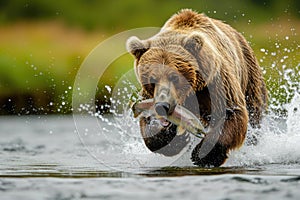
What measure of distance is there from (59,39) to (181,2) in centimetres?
631

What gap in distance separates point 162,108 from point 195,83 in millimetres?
567

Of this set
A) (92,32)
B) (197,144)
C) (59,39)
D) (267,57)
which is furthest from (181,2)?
(197,144)

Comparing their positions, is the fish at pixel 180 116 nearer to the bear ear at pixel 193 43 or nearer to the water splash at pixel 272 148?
the bear ear at pixel 193 43

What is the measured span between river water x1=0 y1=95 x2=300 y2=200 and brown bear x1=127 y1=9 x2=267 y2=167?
26 cm

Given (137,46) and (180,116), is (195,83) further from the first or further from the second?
(137,46)

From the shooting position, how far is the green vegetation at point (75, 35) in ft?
58.3

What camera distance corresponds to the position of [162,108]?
6449 millimetres

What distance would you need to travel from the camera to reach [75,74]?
62.9 ft

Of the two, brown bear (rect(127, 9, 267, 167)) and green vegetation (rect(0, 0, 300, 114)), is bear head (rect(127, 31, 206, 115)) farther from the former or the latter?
green vegetation (rect(0, 0, 300, 114))

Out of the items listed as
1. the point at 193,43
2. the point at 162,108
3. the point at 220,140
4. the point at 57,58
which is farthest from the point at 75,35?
the point at 162,108

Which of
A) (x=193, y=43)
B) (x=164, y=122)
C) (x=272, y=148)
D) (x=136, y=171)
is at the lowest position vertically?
(x=136, y=171)

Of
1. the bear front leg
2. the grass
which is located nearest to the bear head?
the bear front leg

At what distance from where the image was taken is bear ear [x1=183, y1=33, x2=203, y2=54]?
270 inches

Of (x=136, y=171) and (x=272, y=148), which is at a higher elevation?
(x=272, y=148)
